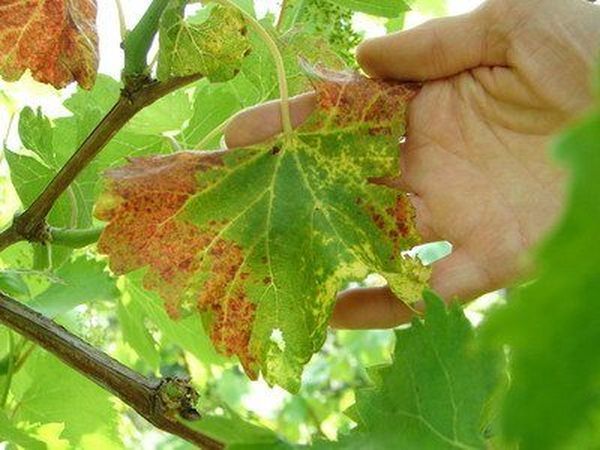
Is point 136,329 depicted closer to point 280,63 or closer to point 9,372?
point 9,372

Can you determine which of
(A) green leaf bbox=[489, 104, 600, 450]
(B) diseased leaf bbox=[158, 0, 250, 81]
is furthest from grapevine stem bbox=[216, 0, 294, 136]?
(A) green leaf bbox=[489, 104, 600, 450]

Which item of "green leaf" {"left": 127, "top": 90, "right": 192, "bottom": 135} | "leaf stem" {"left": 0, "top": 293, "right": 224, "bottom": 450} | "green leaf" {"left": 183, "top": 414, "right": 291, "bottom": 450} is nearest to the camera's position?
"green leaf" {"left": 183, "top": 414, "right": 291, "bottom": 450}

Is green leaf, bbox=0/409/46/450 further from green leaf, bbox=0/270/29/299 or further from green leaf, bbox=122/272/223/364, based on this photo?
green leaf, bbox=122/272/223/364

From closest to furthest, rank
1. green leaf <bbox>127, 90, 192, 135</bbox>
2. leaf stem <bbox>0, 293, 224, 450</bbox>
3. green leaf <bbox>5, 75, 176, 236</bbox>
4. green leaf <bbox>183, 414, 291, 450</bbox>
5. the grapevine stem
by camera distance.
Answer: green leaf <bbox>183, 414, 291, 450</bbox>, leaf stem <bbox>0, 293, 224, 450</bbox>, the grapevine stem, green leaf <bbox>5, 75, 176, 236</bbox>, green leaf <bbox>127, 90, 192, 135</bbox>

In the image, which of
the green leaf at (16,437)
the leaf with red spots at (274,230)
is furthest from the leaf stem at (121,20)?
the green leaf at (16,437)

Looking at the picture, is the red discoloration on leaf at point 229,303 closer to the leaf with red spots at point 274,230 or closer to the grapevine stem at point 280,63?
the leaf with red spots at point 274,230

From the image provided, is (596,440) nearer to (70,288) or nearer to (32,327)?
(32,327)

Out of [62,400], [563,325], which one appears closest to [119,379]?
[62,400]
